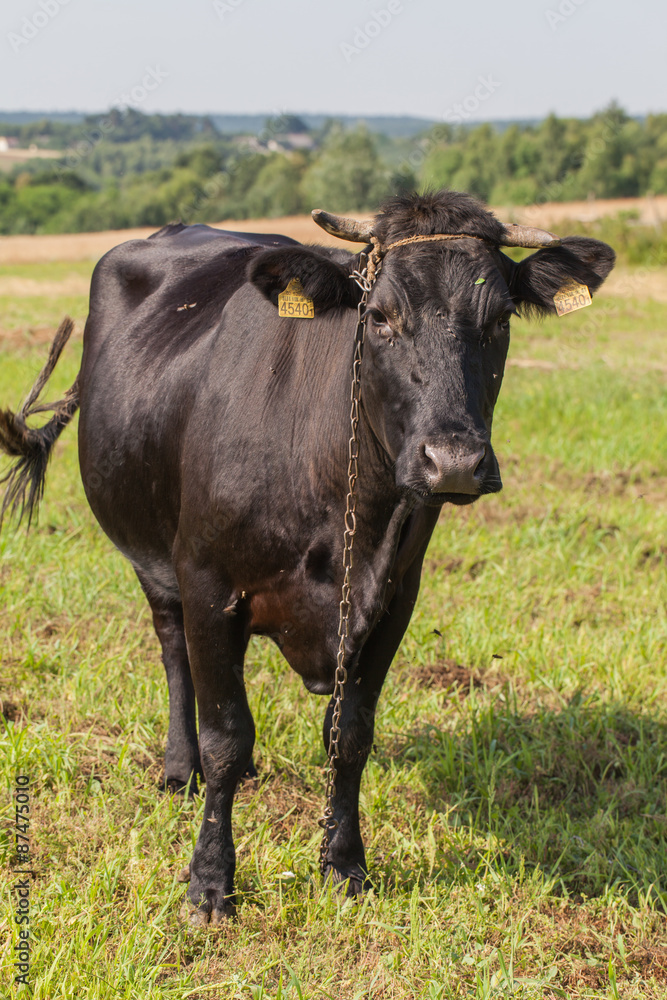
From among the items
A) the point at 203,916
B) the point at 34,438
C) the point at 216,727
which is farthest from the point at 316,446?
the point at 34,438

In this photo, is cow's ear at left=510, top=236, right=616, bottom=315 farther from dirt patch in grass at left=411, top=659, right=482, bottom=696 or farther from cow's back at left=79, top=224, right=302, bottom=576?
dirt patch in grass at left=411, top=659, right=482, bottom=696

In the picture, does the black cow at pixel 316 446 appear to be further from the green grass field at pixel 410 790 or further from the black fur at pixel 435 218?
the green grass field at pixel 410 790

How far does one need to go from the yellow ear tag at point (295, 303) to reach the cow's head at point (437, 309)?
25mm

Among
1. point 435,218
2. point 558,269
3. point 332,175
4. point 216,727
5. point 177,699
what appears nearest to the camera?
point 435,218

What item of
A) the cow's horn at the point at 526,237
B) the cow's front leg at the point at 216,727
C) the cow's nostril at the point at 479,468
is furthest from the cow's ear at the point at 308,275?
the cow's front leg at the point at 216,727

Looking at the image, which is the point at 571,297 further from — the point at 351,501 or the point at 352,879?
the point at 352,879

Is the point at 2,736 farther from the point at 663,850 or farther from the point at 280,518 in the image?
the point at 663,850

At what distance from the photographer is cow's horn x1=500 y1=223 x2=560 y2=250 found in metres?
2.85

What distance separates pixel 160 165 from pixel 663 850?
81.9m

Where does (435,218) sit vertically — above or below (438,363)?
above

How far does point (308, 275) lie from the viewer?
2869mm

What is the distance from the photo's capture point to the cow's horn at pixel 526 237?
2.85 m

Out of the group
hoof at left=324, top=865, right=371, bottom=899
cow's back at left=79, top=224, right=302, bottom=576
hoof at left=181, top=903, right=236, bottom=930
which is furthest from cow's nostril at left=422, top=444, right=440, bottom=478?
hoof at left=181, top=903, right=236, bottom=930

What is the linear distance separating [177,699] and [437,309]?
2177mm
